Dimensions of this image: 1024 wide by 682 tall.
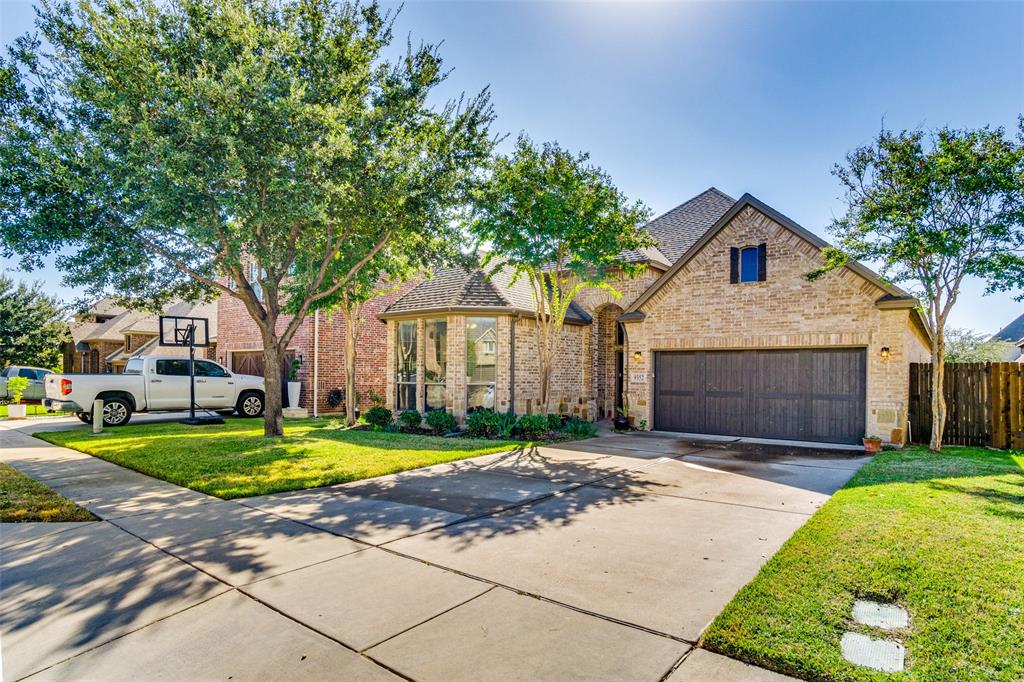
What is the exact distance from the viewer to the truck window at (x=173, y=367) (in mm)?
15359

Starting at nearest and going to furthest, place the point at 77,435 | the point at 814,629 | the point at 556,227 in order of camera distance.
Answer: the point at 814,629 < the point at 556,227 < the point at 77,435

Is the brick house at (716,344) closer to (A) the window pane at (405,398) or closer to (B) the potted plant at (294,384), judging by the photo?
(A) the window pane at (405,398)

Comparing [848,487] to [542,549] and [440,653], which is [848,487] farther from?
[440,653]

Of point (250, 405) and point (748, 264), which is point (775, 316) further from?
point (250, 405)

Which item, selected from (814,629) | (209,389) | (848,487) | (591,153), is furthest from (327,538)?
(209,389)

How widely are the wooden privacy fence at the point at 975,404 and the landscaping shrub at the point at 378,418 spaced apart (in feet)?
40.7

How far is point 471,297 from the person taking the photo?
591 inches

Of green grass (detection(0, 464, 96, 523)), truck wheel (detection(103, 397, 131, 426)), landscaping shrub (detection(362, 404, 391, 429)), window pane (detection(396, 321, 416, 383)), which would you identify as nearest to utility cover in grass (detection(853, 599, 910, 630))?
green grass (detection(0, 464, 96, 523))

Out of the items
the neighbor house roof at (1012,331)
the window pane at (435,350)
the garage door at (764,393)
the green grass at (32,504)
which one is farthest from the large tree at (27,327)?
the neighbor house roof at (1012,331)

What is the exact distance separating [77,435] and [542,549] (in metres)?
12.7

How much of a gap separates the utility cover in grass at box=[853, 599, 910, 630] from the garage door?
9317 millimetres

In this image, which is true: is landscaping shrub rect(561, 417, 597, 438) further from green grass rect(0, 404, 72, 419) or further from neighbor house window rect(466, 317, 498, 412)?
green grass rect(0, 404, 72, 419)

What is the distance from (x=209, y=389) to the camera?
16.3 metres

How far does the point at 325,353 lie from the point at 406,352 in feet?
15.1
